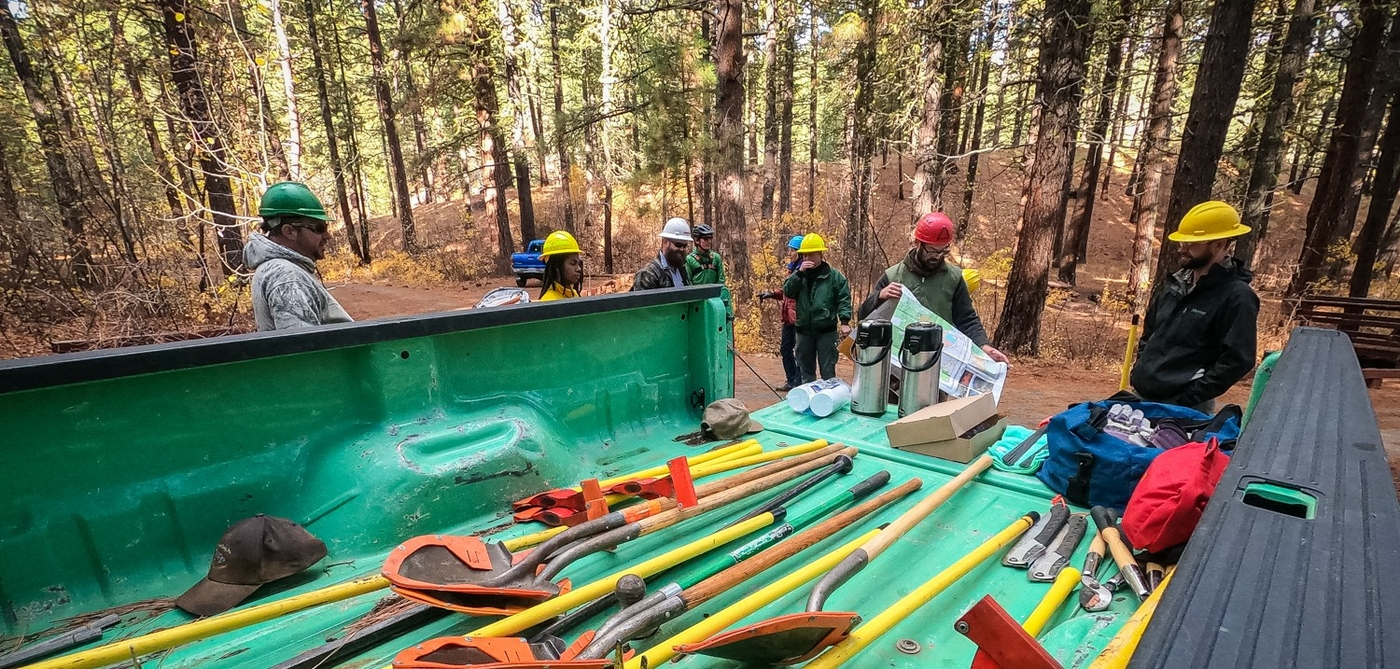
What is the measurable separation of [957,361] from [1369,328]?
10.7m

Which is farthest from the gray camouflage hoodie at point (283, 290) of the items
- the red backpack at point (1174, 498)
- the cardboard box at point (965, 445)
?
the red backpack at point (1174, 498)

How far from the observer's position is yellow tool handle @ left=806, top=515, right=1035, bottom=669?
4.62ft

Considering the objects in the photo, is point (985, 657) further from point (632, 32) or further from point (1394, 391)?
point (632, 32)

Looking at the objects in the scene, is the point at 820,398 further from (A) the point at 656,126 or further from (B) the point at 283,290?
(A) the point at 656,126

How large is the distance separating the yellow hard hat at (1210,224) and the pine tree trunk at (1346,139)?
10903 millimetres

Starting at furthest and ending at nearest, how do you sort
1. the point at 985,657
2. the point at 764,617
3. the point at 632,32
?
the point at 632,32 → the point at 764,617 → the point at 985,657

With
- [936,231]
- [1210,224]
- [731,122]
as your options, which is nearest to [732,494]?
[936,231]

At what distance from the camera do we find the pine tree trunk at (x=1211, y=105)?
20.3 ft

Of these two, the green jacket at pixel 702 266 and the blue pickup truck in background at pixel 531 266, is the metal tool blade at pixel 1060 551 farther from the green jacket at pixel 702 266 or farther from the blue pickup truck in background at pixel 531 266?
the blue pickup truck in background at pixel 531 266

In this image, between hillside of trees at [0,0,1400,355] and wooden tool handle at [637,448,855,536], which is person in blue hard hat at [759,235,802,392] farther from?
hillside of trees at [0,0,1400,355]

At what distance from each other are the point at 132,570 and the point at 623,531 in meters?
1.44

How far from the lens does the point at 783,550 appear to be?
1.87 meters

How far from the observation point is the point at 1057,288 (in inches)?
661

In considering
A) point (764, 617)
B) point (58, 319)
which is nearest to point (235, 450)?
point (764, 617)
